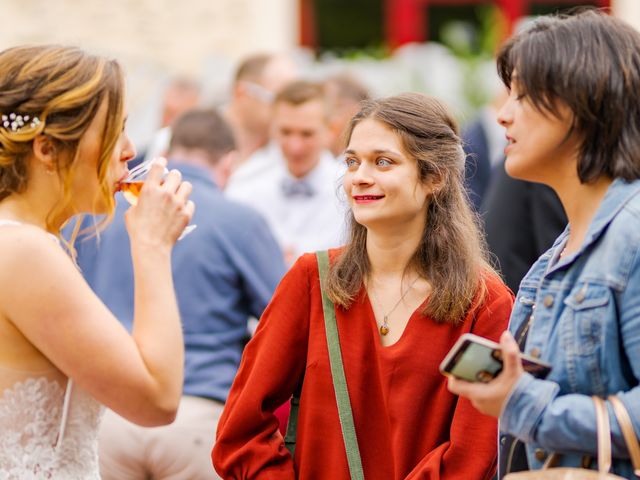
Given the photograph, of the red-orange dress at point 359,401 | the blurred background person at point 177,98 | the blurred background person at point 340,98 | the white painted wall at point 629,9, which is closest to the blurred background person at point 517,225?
the red-orange dress at point 359,401

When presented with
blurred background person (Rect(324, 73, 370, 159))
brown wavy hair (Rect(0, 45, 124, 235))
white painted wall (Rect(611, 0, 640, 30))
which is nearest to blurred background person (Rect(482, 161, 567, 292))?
blurred background person (Rect(324, 73, 370, 159))

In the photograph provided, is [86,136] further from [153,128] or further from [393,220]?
[153,128]

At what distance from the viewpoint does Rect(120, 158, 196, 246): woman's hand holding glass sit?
2793mm

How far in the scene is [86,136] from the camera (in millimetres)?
2793

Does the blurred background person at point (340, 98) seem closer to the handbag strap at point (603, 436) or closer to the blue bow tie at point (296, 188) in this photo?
the blue bow tie at point (296, 188)

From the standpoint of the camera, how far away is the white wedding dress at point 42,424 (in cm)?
273

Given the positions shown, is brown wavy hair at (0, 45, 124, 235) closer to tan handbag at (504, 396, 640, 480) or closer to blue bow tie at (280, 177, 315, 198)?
tan handbag at (504, 396, 640, 480)

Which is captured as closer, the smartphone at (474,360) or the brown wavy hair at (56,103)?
the smartphone at (474,360)

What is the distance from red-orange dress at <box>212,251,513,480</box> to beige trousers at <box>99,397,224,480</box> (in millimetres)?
1367

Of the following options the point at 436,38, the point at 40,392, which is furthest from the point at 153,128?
the point at 40,392

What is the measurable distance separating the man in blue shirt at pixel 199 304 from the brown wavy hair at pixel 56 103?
5.38ft

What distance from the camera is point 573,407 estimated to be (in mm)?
2314

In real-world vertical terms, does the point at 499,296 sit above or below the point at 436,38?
above

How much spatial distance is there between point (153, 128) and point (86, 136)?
6333 mm
